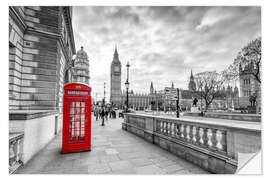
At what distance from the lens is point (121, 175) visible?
3.23m

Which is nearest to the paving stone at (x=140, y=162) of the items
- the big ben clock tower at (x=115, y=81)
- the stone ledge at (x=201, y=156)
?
the stone ledge at (x=201, y=156)

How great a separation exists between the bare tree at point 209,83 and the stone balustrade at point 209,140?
28.5 m

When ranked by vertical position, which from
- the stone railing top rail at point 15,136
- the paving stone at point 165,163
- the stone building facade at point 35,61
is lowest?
the paving stone at point 165,163

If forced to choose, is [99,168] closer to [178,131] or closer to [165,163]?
[165,163]

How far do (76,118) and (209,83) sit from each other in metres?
32.1

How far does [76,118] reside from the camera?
5375 mm

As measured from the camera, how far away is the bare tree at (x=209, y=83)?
29725mm

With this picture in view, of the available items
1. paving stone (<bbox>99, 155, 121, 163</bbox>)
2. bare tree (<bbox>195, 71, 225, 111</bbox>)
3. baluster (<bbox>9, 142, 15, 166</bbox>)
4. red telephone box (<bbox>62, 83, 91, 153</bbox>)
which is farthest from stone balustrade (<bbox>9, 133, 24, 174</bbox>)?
bare tree (<bbox>195, 71, 225, 111</bbox>)

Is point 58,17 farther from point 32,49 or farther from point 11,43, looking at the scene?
point 11,43

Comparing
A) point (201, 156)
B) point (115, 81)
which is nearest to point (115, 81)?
point (115, 81)

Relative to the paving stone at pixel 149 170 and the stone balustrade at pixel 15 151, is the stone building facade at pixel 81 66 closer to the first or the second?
the stone balustrade at pixel 15 151

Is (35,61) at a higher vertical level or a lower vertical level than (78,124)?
higher

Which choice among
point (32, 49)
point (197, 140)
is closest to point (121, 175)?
point (197, 140)
